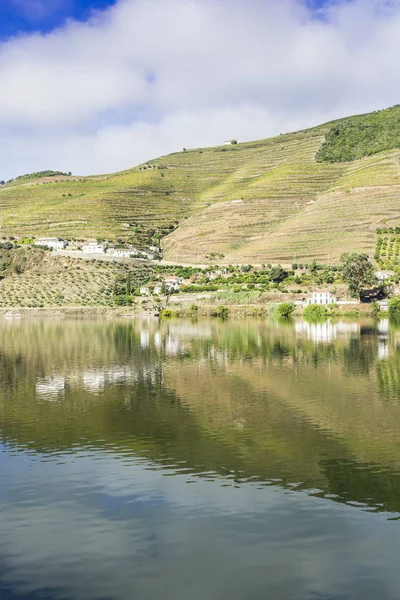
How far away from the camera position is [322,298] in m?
104

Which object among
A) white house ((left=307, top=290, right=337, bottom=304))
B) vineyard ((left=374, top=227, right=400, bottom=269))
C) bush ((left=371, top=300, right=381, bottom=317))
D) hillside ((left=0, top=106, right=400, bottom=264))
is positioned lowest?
bush ((left=371, top=300, right=381, bottom=317))

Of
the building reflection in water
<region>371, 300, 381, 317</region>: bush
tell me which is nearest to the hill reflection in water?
the building reflection in water

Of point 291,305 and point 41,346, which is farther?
point 291,305

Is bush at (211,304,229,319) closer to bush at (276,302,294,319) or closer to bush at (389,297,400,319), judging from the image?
bush at (276,302,294,319)

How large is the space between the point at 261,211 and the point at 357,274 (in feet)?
215

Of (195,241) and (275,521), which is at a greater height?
(195,241)

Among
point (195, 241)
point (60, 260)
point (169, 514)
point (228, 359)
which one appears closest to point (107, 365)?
point (228, 359)

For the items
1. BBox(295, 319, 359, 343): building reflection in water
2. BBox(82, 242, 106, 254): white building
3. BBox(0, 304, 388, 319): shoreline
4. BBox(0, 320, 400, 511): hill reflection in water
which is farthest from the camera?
BBox(82, 242, 106, 254): white building

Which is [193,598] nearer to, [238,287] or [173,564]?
[173,564]

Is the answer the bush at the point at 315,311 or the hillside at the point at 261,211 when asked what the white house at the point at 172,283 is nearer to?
the hillside at the point at 261,211

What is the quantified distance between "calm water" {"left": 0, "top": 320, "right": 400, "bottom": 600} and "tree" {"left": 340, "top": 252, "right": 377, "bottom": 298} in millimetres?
62293

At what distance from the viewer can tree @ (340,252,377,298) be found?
10094 cm

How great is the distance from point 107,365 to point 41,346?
1647cm

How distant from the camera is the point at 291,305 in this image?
330ft
